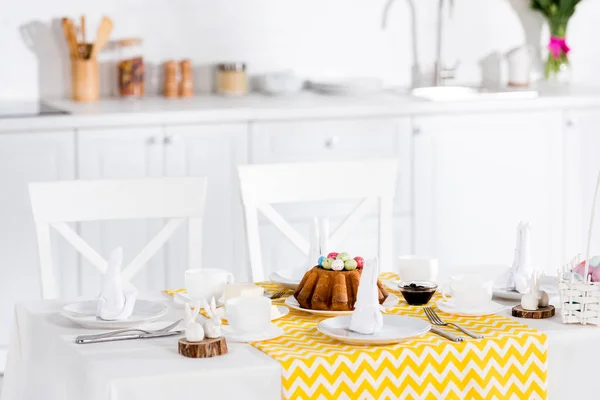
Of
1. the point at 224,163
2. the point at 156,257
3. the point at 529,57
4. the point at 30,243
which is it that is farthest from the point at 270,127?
the point at 529,57

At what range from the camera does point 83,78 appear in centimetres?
379

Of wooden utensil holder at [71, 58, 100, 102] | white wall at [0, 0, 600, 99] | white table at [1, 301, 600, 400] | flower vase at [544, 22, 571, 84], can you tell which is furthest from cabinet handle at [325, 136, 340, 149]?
white table at [1, 301, 600, 400]

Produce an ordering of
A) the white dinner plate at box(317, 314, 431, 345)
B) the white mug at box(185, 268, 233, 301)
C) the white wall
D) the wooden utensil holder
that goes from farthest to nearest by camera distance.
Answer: the white wall, the wooden utensil holder, the white mug at box(185, 268, 233, 301), the white dinner plate at box(317, 314, 431, 345)

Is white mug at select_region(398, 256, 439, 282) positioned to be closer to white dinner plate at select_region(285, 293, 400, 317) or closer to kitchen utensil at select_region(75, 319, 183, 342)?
white dinner plate at select_region(285, 293, 400, 317)

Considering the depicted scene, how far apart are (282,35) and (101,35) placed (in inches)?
27.2

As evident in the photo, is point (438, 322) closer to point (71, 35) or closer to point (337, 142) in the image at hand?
point (337, 142)

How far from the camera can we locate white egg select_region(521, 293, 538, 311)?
190 centimetres

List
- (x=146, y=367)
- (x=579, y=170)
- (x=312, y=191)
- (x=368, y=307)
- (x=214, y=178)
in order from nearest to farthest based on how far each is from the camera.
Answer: (x=146, y=367) < (x=368, y=307) < (x=312, y=191) < (x=214, y=178) < (x=579, y=170)

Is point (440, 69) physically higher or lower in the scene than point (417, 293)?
higher

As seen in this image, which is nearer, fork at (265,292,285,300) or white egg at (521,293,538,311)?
white egg at (521,293,538,311)

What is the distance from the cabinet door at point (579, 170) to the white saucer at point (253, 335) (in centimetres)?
239

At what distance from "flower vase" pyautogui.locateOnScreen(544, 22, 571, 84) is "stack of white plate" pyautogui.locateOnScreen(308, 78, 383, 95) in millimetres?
707

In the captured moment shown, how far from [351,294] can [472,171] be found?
2008 mm

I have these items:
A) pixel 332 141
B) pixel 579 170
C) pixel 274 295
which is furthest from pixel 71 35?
pixel 274 295
